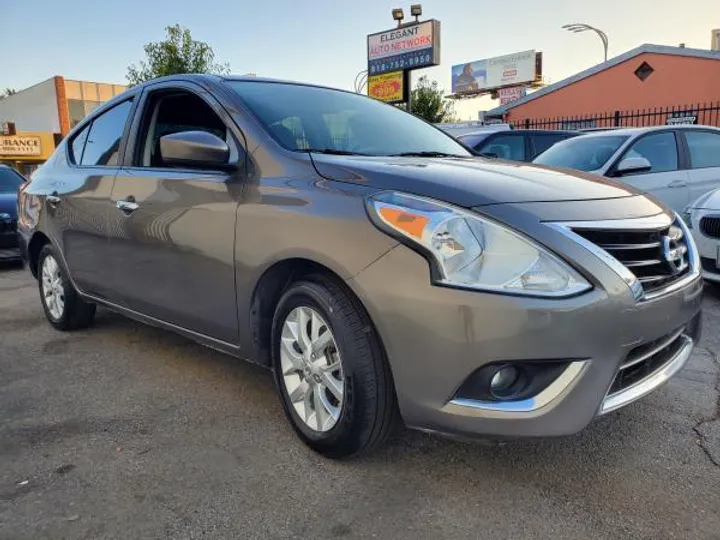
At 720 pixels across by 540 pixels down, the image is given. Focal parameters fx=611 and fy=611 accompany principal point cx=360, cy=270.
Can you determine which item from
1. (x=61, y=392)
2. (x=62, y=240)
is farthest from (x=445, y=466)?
(x=62, y=240)

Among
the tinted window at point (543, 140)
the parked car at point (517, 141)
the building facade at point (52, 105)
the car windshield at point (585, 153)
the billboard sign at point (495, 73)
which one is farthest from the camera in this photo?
the billboard sign at point (495, 73)

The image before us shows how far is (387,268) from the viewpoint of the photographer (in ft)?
6.95

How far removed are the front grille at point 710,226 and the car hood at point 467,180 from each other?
2844 mm

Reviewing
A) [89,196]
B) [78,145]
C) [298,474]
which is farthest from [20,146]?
[298,474]

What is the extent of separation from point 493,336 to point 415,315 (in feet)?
0.87

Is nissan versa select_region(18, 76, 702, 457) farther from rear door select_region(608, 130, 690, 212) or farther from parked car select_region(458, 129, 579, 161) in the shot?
parked car select_region(458, 129, 579, 161)

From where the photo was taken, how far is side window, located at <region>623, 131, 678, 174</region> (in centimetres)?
A: 666

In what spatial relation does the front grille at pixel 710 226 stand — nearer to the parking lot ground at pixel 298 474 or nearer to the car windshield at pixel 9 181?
the parking lot ground at pixel 298 474

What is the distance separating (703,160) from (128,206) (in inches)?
248

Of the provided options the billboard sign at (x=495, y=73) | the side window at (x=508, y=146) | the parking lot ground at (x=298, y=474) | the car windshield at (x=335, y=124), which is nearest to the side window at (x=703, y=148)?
the side window at (x=508, y=146)

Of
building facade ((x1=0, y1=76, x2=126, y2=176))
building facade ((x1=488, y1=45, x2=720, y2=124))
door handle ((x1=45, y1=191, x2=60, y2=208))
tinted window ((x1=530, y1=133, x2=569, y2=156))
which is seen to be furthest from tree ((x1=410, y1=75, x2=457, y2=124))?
door handle ((x1=45, y1=191, x2=60, y2=208))

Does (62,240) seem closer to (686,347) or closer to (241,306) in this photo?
(241,306)

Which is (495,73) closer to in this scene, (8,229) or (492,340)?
(8,229)

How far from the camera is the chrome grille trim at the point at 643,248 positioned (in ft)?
6.85
